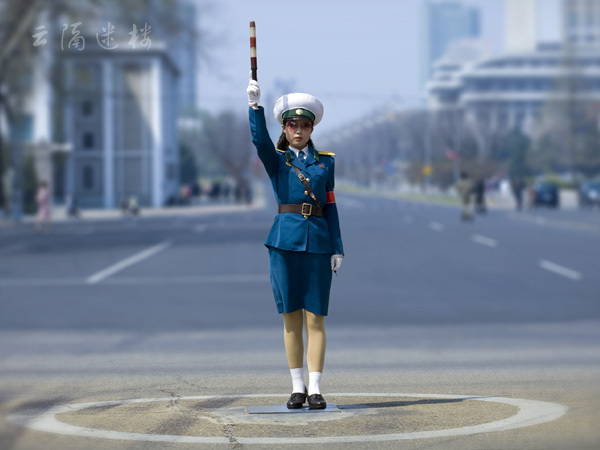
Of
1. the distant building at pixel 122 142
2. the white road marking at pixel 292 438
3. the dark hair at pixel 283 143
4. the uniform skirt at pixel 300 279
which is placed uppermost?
the distant building at pixel 122 142

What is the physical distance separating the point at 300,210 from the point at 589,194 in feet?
220

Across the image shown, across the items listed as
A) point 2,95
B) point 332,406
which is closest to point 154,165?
point 2,95

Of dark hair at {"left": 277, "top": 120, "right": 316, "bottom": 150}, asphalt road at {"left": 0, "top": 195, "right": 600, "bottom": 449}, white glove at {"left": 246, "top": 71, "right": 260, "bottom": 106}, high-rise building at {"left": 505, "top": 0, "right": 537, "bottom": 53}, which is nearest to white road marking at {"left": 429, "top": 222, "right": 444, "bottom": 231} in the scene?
asphalt road at {"left": 0, "top": 195, "right": 600, "bottom": 449}

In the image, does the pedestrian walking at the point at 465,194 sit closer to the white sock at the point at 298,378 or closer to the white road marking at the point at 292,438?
the white road marking at the point at 292,438

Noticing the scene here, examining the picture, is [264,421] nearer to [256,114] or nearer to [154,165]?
[256,114]

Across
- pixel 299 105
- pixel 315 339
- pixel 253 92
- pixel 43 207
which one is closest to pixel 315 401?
pixel 315 339

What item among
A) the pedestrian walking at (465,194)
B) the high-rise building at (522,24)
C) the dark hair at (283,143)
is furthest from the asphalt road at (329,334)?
the high-rise building at (522,24)

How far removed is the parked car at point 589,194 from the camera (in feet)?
225

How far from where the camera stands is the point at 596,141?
10425 centimetres

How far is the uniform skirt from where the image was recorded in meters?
4.86

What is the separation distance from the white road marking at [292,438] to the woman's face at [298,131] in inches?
53.5

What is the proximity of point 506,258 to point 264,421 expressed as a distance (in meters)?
22.8

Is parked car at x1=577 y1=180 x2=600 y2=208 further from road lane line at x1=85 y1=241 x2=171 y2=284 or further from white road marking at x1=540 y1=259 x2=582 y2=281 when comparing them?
white road marking at x1=540 y1=259 x2=582 y2=281

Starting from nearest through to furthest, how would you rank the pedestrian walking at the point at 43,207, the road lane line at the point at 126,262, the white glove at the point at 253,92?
the white glove at the point at 253,92
the road lane line at the point at 126,262
the pedestrian walking at the point at 43,207
